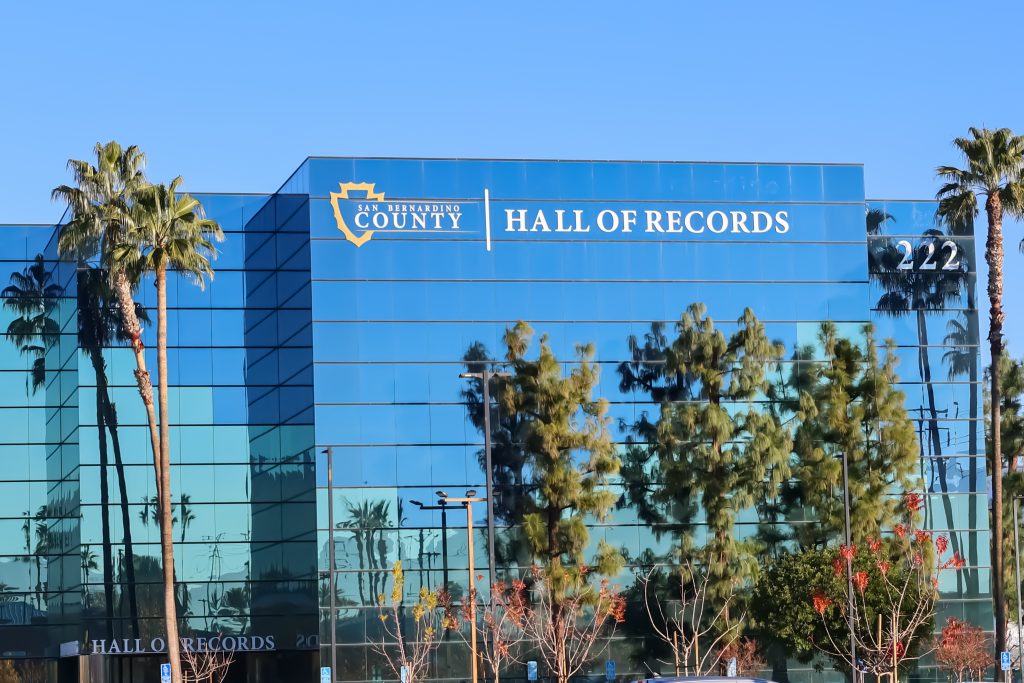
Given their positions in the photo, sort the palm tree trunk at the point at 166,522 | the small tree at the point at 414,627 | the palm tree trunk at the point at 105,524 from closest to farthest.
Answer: the palm tree trunk at the point at 166,522 → the small tree at the point at 414,627 → the palm tree trunk at the point at 105,524

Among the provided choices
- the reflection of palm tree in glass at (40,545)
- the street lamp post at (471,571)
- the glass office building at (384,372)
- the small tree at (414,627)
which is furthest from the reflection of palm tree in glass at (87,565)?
the street lamp post at (471,571)

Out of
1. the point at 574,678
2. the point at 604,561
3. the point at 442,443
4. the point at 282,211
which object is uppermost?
the point at 282,211

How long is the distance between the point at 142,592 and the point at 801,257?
88.2 feet

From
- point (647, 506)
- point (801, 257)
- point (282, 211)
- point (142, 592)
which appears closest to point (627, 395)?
point (647, 506)

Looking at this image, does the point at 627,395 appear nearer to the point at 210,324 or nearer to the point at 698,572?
the point at 698,572

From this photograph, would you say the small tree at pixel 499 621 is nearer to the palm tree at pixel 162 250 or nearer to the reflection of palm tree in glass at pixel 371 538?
the reflection of palm tree in glass at pixel 371 538

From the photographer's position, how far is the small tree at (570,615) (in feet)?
184

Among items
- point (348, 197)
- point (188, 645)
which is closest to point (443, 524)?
point (188, 645)

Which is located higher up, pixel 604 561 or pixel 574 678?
pixel 604 561

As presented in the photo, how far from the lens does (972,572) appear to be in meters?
64.1

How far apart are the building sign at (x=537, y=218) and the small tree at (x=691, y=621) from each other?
485 inches

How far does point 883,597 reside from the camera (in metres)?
56.3

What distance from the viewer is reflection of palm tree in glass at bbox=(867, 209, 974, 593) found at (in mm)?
64438

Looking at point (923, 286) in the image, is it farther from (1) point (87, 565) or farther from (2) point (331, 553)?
(1) point (87, 565)
